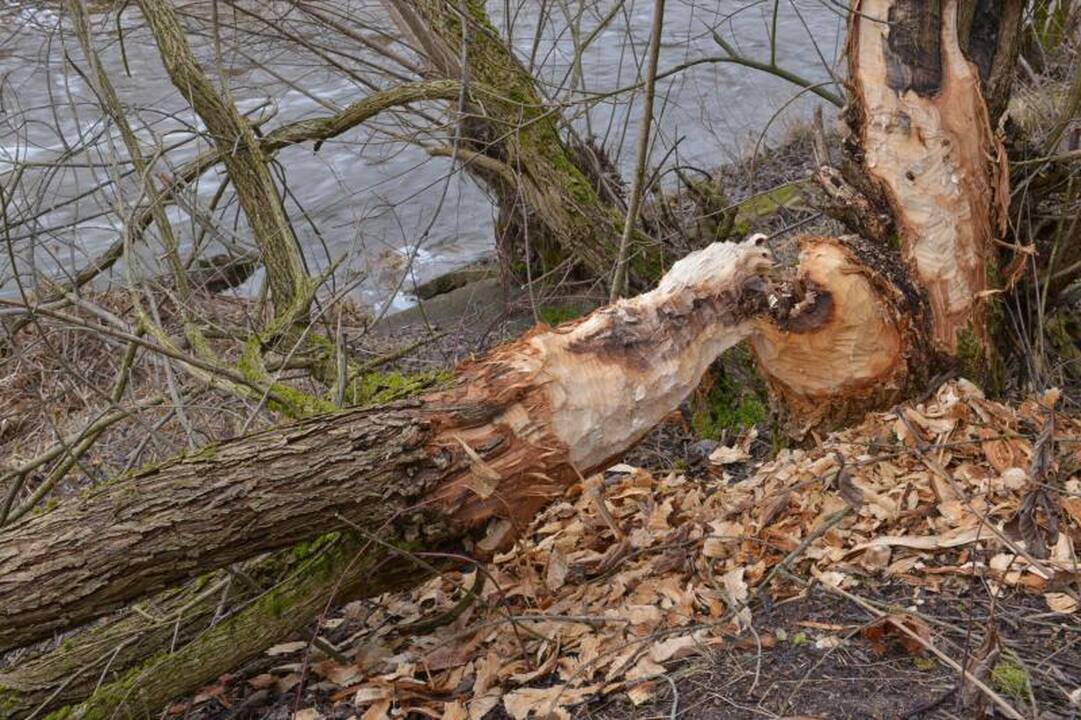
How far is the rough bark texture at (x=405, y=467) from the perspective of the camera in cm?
293

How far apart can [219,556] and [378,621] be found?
863 millimetres

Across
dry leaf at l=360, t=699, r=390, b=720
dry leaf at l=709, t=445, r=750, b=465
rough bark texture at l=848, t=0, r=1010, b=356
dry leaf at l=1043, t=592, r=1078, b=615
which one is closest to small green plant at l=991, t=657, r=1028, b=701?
dry leaf at l=1043, t=592, r=1078, b=615

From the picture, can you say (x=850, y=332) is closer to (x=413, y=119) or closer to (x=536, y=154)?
(x=536, y=154)

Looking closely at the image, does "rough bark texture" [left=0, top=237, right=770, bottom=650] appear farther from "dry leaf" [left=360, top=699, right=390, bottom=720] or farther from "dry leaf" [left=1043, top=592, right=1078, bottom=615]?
"dry leaf" [left=1043, top=592, right=1078, bottom=615]

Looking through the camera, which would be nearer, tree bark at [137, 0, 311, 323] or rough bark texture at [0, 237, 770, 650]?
rough bark texture at [0, 237, 770, 650]

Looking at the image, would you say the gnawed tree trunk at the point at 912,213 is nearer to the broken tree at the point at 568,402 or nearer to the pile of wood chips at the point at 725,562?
the broken tree at the point at 568,402

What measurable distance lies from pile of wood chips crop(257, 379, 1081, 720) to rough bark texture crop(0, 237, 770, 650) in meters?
0.32

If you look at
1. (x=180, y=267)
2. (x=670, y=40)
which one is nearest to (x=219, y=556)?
(x=180, y=267)

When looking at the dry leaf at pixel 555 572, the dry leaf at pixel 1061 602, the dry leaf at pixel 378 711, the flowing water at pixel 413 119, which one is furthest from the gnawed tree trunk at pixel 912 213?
the flowing water at pixel 413 119

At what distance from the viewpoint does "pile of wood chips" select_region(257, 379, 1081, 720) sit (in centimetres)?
304

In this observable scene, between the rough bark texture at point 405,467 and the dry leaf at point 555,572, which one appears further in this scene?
the dry leaf at point 555,572

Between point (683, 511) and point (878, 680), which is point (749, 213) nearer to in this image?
point (683, 511)

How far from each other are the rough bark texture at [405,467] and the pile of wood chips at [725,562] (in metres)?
0.32

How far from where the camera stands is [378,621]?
3791mm
